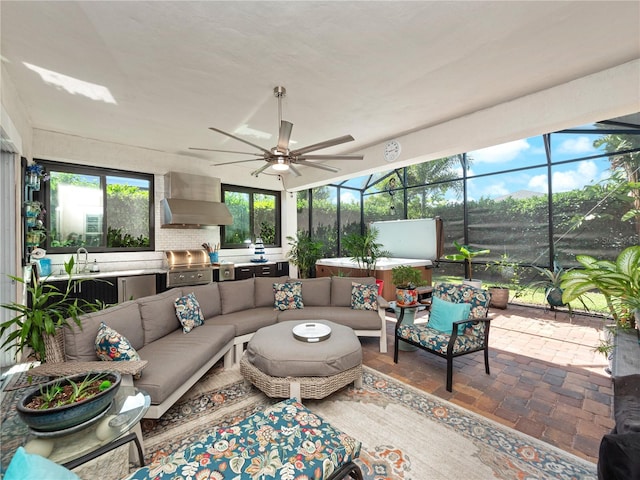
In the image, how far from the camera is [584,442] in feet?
6.66

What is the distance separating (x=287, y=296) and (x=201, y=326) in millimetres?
1181

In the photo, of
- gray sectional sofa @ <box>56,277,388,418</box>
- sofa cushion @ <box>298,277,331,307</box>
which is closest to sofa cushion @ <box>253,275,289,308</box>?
gray sectional sofa @ <box>56,277,388,418</box>

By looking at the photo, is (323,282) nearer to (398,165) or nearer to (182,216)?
(398,165)

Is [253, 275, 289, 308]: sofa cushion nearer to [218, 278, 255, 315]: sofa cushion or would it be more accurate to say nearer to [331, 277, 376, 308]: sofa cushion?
[218, 278, 255, 315]: sofa cushion

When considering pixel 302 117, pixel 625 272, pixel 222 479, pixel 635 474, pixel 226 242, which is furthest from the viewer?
pixel 226 242

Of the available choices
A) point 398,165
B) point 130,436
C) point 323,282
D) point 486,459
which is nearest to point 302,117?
point 398,165

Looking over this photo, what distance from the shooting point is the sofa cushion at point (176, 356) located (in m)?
2.07

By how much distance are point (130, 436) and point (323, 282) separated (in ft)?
9.98

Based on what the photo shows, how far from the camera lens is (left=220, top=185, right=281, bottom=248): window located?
6516 mm

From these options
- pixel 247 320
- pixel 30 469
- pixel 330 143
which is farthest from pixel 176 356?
pixel 330 143

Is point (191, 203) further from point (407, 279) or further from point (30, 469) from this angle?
point (30, 469)

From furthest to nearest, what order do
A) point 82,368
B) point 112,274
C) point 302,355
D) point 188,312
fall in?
point 112,274
point 188,312
point 302,355
point 82,368

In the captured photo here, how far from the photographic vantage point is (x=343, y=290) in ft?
13.5

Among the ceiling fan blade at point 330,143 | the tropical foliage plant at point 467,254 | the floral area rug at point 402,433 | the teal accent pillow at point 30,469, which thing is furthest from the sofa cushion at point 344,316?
the tropical foliage plant at point 467,254
